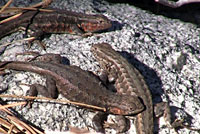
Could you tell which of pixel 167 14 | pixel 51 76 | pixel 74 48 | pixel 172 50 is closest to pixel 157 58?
pixel 172 50

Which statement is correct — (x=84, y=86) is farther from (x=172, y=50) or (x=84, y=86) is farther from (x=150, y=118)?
(x=172, y=50)

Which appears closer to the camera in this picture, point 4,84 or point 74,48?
point 4,84

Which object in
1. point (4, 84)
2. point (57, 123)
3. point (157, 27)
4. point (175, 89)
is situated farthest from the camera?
point (157, 27)

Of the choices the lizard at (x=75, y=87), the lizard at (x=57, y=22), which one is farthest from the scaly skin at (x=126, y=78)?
the lizard at (x=57, y=22)

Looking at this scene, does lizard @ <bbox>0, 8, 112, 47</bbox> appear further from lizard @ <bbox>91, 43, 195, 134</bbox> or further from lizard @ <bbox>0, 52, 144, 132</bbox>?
lizard @ <bbox>0, 52, 144, 132</bbox>

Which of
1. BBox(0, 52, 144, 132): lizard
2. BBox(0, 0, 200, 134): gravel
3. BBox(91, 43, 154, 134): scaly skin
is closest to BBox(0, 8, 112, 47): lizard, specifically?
BBox(0, 0, 200, 134): gravel

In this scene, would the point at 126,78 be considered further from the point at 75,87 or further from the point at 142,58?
the point at 75,87
